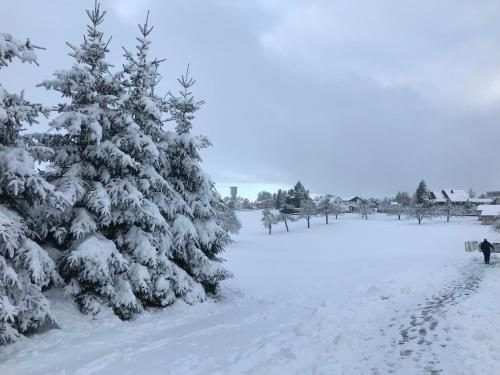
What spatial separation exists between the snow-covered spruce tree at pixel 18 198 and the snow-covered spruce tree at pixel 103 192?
1.55 m

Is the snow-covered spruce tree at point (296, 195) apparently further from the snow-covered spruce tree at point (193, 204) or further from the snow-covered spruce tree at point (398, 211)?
the snow-covered spruce tree at point (193, 204)

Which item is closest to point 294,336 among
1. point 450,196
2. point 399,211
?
point 399,211

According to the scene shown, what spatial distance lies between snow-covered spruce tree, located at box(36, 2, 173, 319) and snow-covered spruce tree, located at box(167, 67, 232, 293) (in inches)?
71.6

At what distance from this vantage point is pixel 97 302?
466 inches

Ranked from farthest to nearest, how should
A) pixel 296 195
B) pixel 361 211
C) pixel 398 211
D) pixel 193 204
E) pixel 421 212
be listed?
pixel 296 195, pixel 361 211, pixel 398 211, pixel 421 212, pixel 193 204

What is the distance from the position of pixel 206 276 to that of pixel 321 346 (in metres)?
7.45

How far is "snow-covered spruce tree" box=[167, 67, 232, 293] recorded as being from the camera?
15.9 meters

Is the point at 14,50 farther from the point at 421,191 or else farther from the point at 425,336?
the point at 421,191

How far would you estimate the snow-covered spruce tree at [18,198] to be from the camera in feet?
29.5

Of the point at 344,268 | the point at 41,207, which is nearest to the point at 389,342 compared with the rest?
the point at 41,207

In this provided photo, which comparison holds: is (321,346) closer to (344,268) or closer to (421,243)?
(344,268)

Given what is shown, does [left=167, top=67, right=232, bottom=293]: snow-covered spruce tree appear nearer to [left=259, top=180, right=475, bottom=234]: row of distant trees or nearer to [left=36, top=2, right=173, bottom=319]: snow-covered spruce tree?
[left=36, top=2, right=173, bottom=319]: snow-covered spruce tree

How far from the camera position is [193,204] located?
1662 centimetres

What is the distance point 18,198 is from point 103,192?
2534 mm
